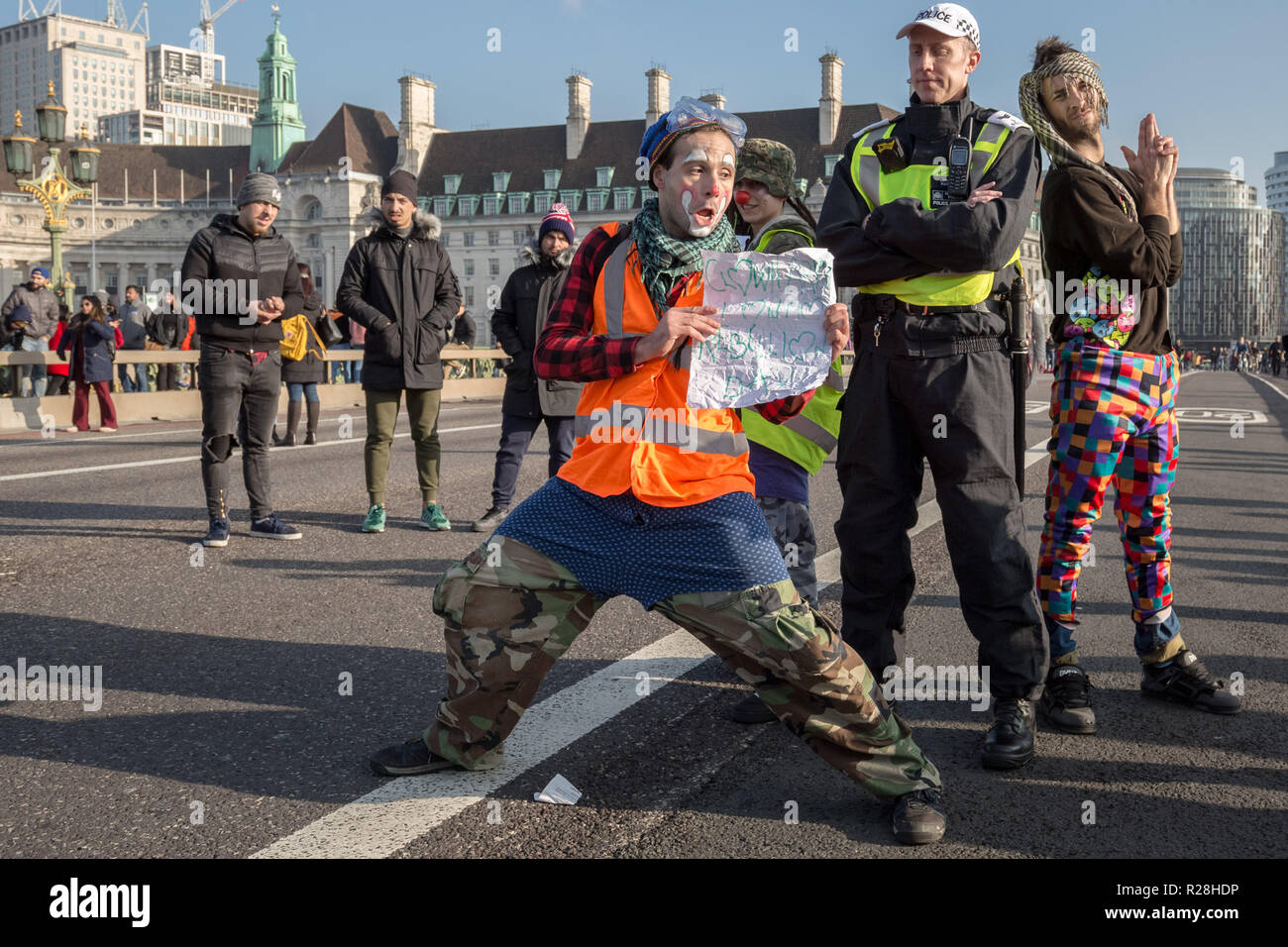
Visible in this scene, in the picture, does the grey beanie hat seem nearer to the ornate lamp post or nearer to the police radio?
the police radio

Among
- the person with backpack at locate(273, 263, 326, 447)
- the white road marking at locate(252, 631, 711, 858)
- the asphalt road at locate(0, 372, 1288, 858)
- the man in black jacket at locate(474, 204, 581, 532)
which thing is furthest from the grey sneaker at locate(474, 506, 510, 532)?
the person with backpack at locate(273, 263, 326, 447)

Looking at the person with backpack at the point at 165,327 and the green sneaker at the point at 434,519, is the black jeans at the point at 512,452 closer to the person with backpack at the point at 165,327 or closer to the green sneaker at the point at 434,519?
the green sneaker at the point at 434,519

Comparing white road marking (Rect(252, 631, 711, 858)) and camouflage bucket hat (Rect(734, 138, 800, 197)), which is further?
camouflage bucket hat (Rect(734, 138, 800, 197))

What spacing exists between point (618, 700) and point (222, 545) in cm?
392

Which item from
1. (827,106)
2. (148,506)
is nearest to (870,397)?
(148,506)

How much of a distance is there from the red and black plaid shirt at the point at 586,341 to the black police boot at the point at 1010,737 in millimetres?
1103

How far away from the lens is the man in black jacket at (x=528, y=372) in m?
8.18

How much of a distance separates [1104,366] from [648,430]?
5.80ft

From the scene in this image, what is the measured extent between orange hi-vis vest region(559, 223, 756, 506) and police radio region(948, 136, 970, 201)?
0.98 meters

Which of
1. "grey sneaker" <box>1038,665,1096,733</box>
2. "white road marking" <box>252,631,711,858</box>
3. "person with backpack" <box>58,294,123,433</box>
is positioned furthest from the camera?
"person with backpack" <box>58,294,123,433</box>

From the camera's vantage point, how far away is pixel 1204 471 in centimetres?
1272

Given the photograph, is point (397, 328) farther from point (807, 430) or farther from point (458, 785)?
point (458, 785)

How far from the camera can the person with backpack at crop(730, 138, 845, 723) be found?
4.40 m
